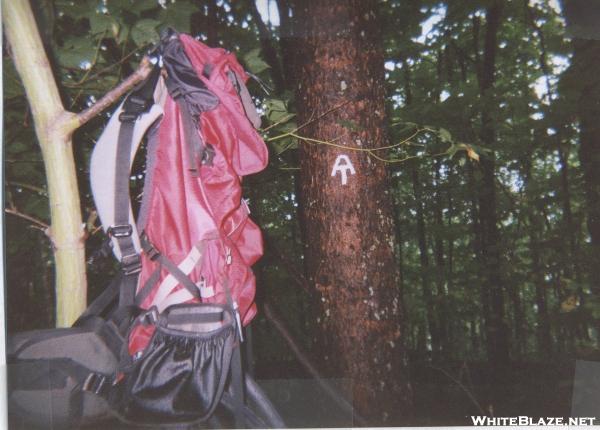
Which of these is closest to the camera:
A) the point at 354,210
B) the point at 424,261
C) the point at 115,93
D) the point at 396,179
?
the point at 115,93

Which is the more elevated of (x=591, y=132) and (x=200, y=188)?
(x=591, y=132)

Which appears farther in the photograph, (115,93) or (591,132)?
(591,132)

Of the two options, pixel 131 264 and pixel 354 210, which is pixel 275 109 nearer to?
pixel 354 210

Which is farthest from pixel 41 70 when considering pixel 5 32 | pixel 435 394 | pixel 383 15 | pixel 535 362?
pixel 535 362

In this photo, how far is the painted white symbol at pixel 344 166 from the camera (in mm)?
1116

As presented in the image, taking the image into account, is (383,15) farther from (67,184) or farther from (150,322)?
(150,322)

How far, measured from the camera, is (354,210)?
→ 43.9 inches

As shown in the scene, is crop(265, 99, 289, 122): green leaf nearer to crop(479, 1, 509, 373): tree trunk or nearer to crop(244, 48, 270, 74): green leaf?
crop(244, 48, 270, 74): green leaf

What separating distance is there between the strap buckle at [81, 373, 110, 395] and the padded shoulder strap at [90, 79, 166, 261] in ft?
1.01

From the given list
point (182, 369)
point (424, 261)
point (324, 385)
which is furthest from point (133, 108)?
point (424, 261)

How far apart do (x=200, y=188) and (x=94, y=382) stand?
0.57 m

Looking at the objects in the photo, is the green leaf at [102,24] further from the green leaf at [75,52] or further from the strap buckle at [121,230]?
the strap buckle at [121,230]

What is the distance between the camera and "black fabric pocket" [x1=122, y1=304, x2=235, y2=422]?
2.93 ft

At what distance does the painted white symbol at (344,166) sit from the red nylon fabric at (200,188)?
0.28m
